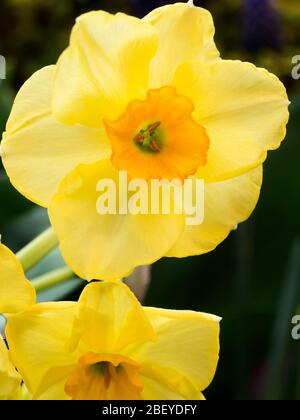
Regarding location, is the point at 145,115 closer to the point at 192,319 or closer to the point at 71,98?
the point at 71,98

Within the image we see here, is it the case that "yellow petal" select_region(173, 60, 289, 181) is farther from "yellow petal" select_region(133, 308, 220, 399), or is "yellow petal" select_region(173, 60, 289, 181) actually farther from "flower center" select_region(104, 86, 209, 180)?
"yellow petal" select_region(133, 308, 220, 399)

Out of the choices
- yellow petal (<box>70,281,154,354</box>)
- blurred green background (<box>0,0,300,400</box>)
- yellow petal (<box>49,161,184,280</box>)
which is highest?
yellow petal (<box>49,161,184,280</box>)

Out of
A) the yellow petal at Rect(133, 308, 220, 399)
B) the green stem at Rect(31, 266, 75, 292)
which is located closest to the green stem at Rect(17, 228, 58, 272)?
the green stem at Rect(31, 266, 75, 292)

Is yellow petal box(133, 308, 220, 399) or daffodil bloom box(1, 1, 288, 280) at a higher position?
daffodil bloom box(1, 1, 288, 280)

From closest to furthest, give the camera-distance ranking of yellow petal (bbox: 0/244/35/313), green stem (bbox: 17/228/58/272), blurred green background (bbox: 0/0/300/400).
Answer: yellow petal (bbox: 0/244/35/313)
green stem (bbox: 17/228/58/272)
blurred green background (bbox: 0/0/300/400)

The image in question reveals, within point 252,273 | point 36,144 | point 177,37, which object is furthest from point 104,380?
point 252,273

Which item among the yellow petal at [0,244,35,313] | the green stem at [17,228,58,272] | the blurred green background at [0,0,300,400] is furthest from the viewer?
the blurred green background at [0,0,300,400]

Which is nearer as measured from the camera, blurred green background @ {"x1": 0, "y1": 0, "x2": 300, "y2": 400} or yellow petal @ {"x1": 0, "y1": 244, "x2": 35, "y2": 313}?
yellow petal @ {"x1": 0, "y1": 244, "x2": 35, "y2": 313}
